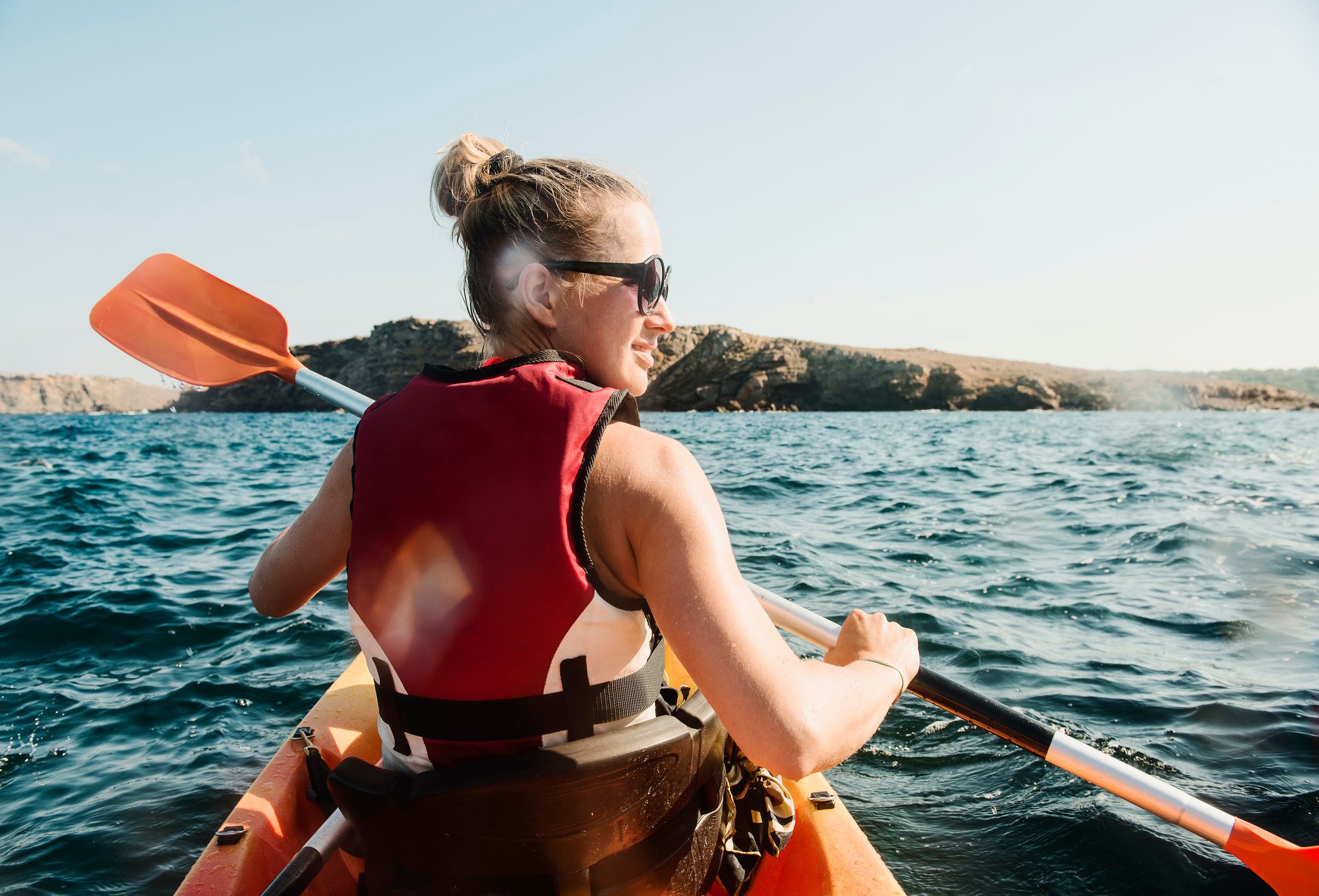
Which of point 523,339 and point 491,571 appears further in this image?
point 523,339

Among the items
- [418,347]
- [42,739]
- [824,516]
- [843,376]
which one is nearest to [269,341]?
[42,739]

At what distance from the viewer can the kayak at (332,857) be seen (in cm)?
177

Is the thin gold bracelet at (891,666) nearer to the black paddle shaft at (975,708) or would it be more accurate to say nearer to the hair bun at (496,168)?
the black paddle shaft at (975,708)

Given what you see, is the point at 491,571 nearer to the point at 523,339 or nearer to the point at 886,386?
the point at 523,339

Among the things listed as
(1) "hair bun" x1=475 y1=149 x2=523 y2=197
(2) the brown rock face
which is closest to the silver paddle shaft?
(1) "hair bun" x1=475 y1=149 x2=523 y2=197

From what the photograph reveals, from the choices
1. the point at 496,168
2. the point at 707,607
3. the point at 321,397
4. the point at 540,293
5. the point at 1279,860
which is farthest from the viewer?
the point at 321,397

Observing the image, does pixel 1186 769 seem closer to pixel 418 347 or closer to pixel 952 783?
pixel 952 783

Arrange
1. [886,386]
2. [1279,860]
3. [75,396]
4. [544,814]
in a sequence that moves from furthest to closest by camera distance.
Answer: [75,396]
[886,386]
[1279,860]
[544,814]

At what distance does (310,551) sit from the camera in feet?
4.86

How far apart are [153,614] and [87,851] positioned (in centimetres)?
277

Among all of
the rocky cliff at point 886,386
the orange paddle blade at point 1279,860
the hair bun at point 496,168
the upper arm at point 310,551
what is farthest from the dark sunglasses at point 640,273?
the rocky cliff at point 886,386

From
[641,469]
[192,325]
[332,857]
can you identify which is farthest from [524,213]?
[192,325]

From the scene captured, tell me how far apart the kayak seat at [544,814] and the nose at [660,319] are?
69 centimetres

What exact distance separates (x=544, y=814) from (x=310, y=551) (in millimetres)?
702
